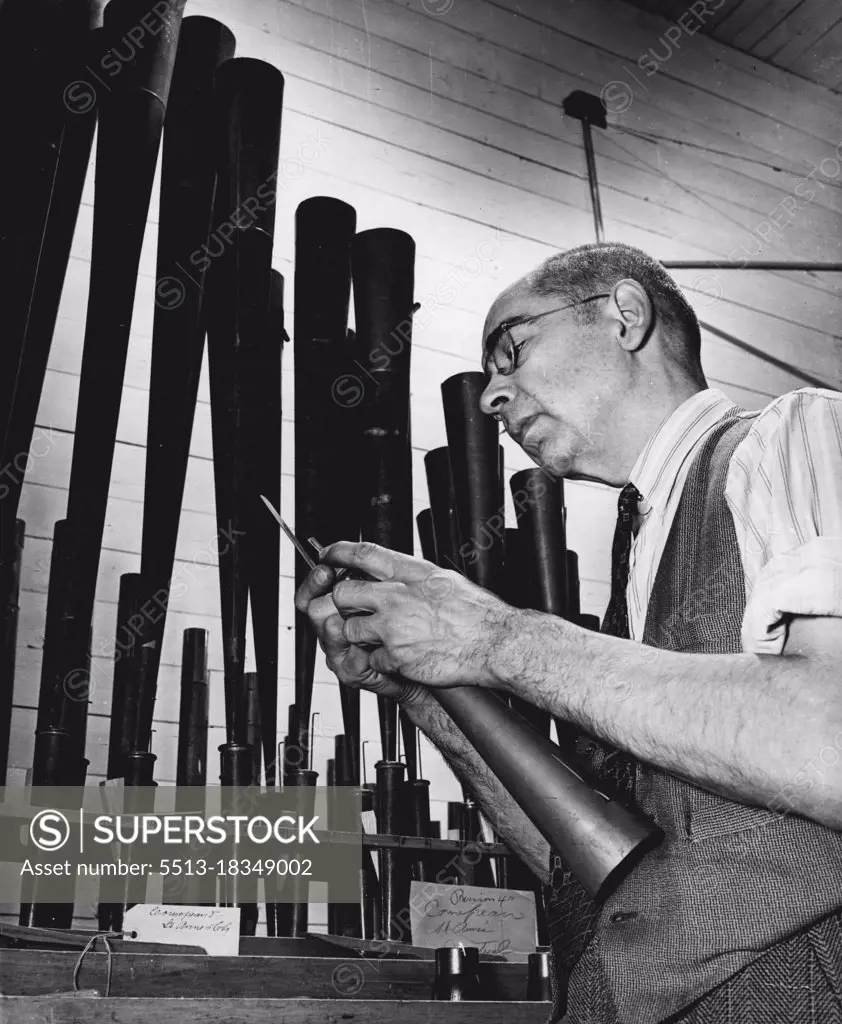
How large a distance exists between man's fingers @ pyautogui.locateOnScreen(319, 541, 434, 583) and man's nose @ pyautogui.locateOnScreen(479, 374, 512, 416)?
58cm

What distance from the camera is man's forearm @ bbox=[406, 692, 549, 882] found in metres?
1.71

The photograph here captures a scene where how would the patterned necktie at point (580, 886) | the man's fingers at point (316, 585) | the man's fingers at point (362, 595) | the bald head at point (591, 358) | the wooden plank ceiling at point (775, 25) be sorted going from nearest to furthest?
the patterned necktie at point (580, 886) < the man's fingers at point (362, 595) < the man's fingers at point (316, 585) < the bald head at point (591, 358) < the wooden plank ceiling at point (775, 25)

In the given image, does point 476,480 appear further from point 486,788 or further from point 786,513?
point 786,513

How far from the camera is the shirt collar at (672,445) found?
5.27 ft

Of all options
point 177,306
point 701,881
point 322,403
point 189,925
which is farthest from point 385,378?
point 701,881

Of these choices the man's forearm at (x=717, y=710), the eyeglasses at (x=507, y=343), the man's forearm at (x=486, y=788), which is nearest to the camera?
the man's forearm at (x=717, y=710)

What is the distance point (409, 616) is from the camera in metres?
1.43

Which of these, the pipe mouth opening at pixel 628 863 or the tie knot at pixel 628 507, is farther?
the tie knot at pixel 628 507

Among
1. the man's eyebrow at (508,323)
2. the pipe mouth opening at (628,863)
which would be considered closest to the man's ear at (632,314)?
the man's eyebrow at (508,323)

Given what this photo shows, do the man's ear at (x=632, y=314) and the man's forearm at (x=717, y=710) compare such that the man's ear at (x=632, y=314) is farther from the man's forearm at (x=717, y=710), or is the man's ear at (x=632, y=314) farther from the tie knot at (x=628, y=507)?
the man's forearm at (x=717, y=710)

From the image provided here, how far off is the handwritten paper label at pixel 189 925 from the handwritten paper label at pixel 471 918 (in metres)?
0.45

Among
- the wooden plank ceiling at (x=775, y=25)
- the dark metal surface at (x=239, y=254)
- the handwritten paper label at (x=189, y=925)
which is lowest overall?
the handwritten paper label at (x=189, y=925)

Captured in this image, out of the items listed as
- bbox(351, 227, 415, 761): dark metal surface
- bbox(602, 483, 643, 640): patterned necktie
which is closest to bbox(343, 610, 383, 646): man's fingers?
bbox(602, 483, 643, 640): patterned necktie

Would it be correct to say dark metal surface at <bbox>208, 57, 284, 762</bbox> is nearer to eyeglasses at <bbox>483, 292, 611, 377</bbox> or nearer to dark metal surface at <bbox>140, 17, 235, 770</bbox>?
dark metal surface at <bbox>140, 17, 235, 770</bbox>
